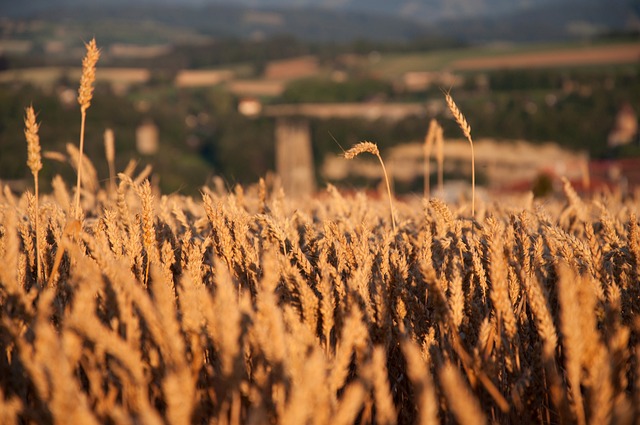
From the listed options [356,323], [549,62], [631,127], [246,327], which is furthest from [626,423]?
[549,62]

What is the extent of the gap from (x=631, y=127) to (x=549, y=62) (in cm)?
2422

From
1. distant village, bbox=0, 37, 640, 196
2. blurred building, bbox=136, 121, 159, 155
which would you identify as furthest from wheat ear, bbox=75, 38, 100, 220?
blurred building, bbox=136, 121, 159, 155

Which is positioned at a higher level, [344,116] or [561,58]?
[561,58]

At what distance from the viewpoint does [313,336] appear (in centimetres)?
182

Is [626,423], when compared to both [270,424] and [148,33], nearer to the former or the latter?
[270,424]

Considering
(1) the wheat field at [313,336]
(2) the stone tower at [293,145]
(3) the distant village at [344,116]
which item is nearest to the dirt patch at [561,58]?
(3) the distant village at [344,116]

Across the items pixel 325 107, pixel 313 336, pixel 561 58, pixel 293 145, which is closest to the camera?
pixel 313 336

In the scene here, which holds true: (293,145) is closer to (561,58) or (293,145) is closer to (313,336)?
(561,58)

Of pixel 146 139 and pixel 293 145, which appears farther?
pixel 293 145

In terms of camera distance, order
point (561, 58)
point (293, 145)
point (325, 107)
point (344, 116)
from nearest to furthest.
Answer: point (293, 145), point (344, 116), point (325, 107), point (561, 58)

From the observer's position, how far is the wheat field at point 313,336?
Answer: 4.61 feet

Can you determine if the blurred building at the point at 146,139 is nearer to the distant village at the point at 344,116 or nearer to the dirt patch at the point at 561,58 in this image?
the distant village at the point at 344,116

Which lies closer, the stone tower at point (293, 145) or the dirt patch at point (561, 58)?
the stone tower at point (293, 145)

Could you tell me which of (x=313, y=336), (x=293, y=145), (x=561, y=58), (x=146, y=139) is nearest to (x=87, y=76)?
(x=313, y=336)
